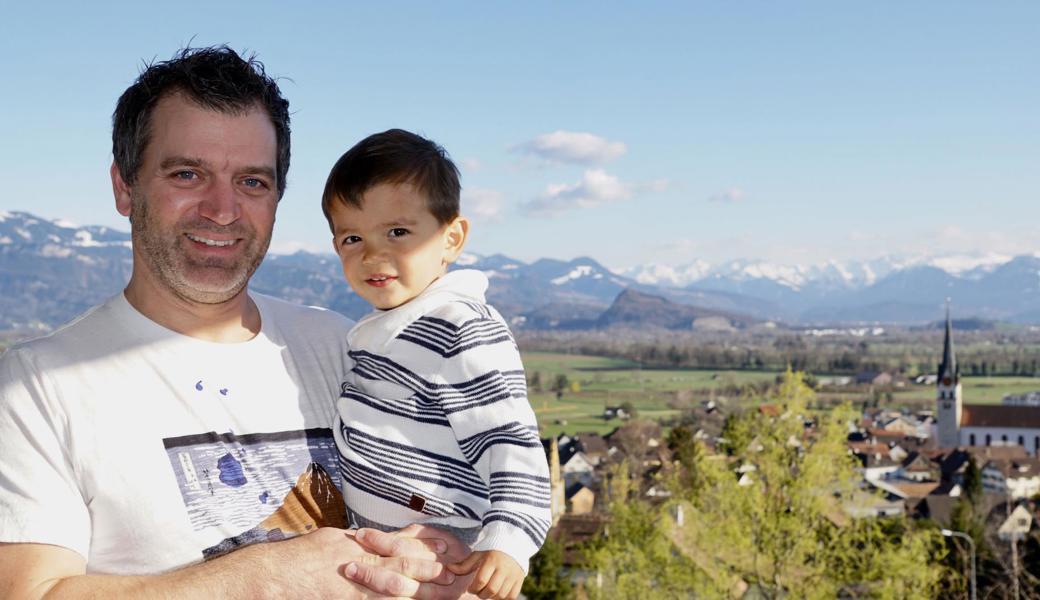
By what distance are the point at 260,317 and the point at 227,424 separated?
32 centimetres

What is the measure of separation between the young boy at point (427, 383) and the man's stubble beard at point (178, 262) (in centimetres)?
24

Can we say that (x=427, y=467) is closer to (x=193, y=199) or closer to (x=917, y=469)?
(x=193, y=199)

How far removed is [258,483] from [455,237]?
64 centimetres

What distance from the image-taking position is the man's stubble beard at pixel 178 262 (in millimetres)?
1721

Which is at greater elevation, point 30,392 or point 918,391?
point 30,392

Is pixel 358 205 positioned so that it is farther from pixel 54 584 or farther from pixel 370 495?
pixel 54 584

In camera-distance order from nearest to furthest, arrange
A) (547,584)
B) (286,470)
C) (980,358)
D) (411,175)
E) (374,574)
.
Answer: (374,574) < (286,470) < (411,175) < (547,584) < (980,358)

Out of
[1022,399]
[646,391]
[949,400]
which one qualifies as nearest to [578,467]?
[949,400]

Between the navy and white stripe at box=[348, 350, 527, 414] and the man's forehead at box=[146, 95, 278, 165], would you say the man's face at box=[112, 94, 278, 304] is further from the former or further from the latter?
the navy and white stripe at box=[348, 350, 527, 414]

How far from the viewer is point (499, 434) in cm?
163

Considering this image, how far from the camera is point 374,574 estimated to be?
157 centimetres

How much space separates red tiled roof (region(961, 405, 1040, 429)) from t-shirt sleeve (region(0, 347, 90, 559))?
67.5 meters

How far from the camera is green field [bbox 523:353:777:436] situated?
213ft

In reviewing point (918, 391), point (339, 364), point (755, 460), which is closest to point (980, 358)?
point (918, 391)
